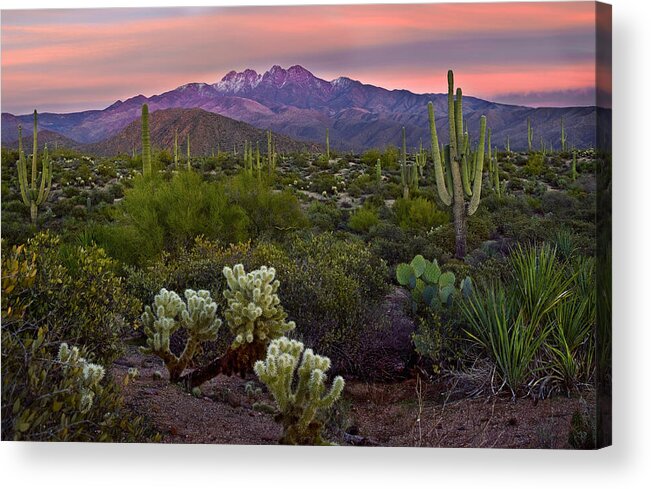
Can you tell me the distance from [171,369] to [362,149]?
2.29 meters

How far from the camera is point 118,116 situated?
28.5 feet

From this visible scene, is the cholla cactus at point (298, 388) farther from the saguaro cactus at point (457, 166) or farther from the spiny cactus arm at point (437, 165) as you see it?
the spiny cactus arm at point (437, 165)

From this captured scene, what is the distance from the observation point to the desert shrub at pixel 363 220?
828cm

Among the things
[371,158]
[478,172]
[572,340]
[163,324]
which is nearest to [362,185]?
[371,158]

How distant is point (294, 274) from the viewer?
27.1ft

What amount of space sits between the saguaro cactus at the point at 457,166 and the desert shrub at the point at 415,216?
0.42 ft

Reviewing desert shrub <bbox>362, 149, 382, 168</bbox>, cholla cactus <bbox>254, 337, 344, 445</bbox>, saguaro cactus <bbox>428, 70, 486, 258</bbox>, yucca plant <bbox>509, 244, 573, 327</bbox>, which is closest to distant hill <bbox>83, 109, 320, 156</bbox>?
desert shrub <bbox>362, 149, 382, 168</bbox>

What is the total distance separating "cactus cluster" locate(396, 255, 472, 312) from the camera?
8.01 meters

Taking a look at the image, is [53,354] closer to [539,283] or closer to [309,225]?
[309,225]

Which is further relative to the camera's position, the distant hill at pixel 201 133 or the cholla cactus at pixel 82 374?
the distant hill at pixel 201 133

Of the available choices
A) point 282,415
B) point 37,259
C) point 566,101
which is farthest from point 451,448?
point 37,259

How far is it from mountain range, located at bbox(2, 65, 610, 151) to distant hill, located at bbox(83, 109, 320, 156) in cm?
3

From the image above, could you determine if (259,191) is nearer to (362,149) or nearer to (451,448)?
(362,149)

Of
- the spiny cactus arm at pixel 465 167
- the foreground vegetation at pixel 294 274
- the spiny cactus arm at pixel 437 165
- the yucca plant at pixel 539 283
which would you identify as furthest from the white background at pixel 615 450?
the spiny cactus arm at pixel 437 165
